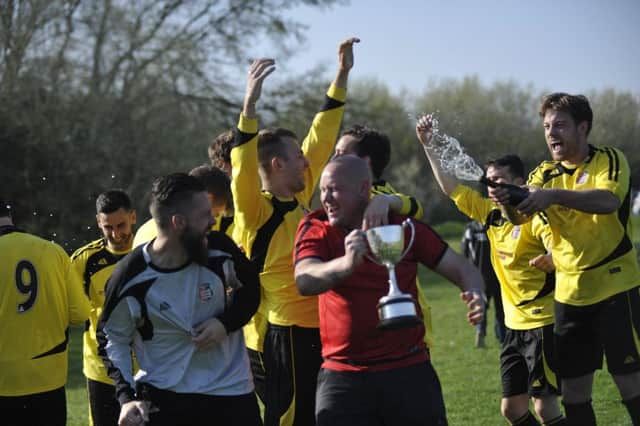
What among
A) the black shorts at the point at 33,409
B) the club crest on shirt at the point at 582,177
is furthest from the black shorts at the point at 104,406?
the club crest on shirt at the point at 582,177

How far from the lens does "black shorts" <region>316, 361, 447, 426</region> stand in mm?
4426

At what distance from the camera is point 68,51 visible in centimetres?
2708

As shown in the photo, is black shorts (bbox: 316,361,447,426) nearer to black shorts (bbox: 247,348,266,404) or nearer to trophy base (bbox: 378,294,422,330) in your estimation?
trophy base (bbox: 378,294,422,330)

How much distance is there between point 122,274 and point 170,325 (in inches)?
14.3

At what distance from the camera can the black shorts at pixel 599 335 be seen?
20.4ft

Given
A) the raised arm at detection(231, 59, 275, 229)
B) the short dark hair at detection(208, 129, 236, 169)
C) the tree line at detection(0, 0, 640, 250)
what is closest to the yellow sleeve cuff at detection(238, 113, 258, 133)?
the raised arm at detection(231, 59, 275, 229)

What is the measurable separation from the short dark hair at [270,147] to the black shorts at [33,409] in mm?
2094

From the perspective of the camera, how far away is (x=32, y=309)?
5883 millimetres

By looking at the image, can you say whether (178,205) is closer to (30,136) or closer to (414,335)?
(414,335)

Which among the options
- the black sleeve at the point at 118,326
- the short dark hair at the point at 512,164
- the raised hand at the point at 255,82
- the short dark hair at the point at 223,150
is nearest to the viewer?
the black sleeve at the point at 118,326

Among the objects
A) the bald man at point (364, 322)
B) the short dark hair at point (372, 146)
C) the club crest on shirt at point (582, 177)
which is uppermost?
the short dark hair at point (372, 146)

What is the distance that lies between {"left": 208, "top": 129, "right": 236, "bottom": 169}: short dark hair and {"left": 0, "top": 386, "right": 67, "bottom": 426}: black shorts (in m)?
2.20

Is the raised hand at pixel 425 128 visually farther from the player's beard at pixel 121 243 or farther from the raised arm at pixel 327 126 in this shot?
the player's beard at pixel 121 243

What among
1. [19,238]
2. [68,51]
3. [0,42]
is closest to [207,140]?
[68,51]
